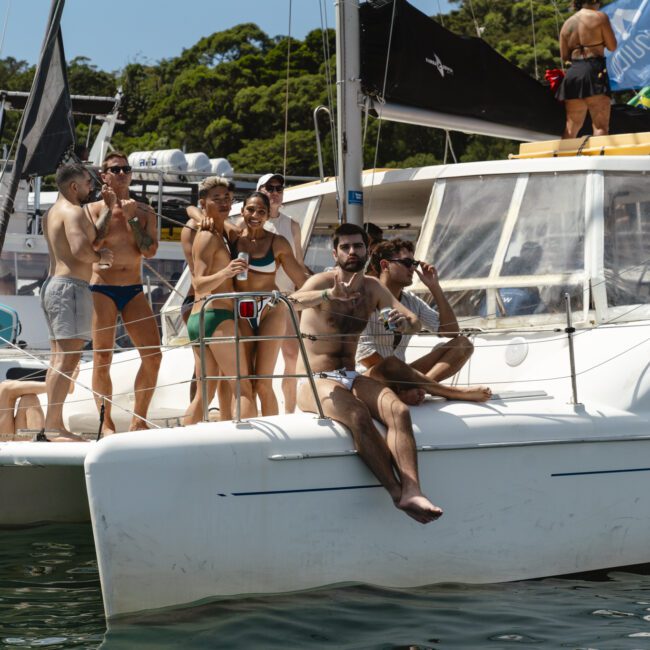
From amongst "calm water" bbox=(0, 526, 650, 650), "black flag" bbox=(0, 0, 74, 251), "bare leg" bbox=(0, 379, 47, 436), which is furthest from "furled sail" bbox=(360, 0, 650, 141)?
"calm water" bbox=(0, 526, 650, 650)

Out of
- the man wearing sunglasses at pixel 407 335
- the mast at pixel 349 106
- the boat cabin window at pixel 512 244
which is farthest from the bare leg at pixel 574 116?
the man wearing sunglasses at pixel 407 335

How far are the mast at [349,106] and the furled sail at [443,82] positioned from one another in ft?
0.24

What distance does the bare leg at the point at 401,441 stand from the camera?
5137 mm

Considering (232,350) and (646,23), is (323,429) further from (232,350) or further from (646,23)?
(646,23)

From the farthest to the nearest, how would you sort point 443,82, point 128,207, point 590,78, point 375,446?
point 590,78 → point 443,82 → point 128,207 → point 375,446

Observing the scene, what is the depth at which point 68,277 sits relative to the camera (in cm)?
656

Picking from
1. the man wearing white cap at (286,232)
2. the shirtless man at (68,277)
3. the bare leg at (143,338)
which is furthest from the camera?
the man wearing white cap at (286,232)

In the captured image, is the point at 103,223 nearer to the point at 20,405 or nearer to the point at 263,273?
the point at 263,273

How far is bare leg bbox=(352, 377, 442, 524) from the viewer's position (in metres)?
5.14

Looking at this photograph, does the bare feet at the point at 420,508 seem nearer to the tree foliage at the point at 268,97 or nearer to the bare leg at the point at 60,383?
the bare leg at the point at 60,383

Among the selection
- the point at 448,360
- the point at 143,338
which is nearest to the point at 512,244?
the point at 448,360

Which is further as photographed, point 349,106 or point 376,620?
point 349,106

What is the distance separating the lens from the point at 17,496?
723 cm

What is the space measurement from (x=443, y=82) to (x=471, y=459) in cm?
325
